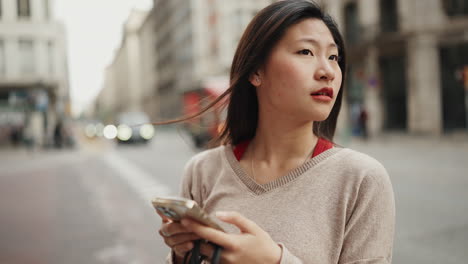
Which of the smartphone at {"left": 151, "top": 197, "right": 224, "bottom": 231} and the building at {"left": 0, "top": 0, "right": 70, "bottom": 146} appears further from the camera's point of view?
the building at {"left": 0, "top": 0, "right": 70, "bottom": 146}

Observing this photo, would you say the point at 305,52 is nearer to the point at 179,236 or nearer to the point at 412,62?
the point at 179,236

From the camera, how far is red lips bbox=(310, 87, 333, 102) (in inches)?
54.7

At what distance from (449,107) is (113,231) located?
19335 millimetres

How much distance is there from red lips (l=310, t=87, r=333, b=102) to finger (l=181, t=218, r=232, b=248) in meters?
0.55

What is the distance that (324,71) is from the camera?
1.37m

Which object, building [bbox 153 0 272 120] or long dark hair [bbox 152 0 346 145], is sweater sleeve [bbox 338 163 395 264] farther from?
building [bbox 153 0 272 120]

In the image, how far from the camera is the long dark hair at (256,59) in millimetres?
1403

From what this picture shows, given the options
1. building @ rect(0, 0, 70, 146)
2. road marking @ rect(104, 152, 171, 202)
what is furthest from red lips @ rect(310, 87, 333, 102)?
road marking @ rect(104, 152, 171, 202)

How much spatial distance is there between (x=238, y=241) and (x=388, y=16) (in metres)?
24.9

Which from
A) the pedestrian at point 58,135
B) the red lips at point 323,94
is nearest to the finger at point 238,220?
the red lips at point 323,94

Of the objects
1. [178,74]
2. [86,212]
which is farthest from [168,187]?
[178,74]

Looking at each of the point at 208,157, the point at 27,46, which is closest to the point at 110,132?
the point at 208,157

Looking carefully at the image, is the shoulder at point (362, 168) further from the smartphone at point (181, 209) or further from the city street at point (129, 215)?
the city street at point (129, 215)

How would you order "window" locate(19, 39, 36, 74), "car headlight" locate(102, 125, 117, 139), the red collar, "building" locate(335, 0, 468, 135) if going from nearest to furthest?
the red collar < "car headlight" locate(102, 125, 117, 139) < "window" locate(19, 39, 36, 74) < "building" locate(335, 0, 468, 135)
